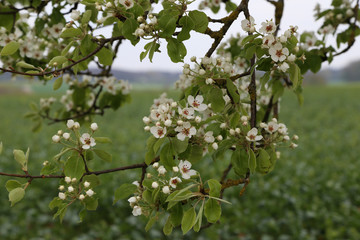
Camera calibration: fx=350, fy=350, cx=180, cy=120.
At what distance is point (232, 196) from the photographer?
7414 millimetres

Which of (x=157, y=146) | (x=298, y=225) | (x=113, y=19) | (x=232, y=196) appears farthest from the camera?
(x=232, y=196)

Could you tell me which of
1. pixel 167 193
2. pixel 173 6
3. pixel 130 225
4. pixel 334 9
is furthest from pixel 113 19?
pixel 130 225

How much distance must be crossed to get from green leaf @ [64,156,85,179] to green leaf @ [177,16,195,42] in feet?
2.12

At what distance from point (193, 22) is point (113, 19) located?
1.18 ft

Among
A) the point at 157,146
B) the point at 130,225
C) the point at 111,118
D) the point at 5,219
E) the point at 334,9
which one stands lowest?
the point at 111,118

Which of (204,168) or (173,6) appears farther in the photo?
(204,168)

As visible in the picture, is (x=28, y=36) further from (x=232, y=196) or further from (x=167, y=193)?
(x=232, y=196)

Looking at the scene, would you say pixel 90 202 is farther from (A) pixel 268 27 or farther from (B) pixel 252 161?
(A) pixel 268 27

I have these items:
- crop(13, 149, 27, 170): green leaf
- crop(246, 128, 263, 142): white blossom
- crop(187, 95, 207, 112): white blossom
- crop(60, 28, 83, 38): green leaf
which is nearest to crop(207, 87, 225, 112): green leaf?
crop(187, 95, 207, 112): white blossom

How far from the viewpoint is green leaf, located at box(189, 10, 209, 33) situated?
1.41m

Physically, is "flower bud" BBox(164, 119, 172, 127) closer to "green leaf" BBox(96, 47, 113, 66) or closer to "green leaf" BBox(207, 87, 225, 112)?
"green leaf" BBox(207, 87, 225, 112)

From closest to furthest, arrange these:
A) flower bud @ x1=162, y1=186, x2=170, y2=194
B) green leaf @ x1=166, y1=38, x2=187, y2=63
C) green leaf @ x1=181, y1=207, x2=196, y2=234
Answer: green leaf @ x1=181, y1=207, x2=196, y2=234 < flower bud @ x1=162, y1=186, x2=170, y2=194 < green leaf @ x1=166, y1=38, x2=187, y2=63

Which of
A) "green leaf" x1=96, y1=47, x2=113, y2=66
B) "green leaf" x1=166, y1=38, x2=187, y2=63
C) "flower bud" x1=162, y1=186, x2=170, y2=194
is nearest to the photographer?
"flower bud" x1=162, y1=186, x2=170, y2=194

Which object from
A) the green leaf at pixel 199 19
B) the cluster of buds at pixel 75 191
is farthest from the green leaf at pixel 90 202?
the green leaf at pixel 199 19
